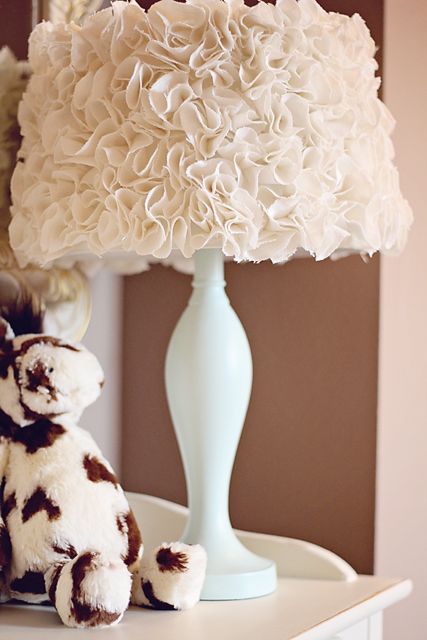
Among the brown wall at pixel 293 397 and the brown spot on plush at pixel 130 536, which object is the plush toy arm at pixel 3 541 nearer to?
the brown spot on plush at pixel 130 536

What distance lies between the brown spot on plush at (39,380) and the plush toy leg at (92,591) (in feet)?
0.61

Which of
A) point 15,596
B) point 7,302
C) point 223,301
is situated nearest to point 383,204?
point 223,301

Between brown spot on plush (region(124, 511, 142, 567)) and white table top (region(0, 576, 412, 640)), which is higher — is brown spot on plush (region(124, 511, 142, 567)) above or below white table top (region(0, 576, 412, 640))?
above

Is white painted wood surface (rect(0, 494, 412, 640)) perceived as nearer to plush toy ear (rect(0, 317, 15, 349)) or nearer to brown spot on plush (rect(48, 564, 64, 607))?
brown spot on plush (rect(48, 564, 64, 607))

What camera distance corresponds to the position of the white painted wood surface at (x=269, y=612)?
40.3 inches

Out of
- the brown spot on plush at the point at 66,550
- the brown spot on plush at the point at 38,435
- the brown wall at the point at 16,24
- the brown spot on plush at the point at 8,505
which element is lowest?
the brown spot on plush at the point at 66,550

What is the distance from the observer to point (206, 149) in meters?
1.04

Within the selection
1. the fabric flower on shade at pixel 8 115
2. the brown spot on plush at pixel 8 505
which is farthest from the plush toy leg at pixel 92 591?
the fabric flower on shade at pixel 8 115

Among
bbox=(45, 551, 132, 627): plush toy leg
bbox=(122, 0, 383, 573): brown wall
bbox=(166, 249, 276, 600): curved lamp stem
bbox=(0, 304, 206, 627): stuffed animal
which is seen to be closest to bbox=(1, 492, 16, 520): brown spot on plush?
bbox=(0, 304, 206, 627): stuffed animal

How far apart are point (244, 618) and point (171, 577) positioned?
93 mm

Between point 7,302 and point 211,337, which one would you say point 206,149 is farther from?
point 7,302

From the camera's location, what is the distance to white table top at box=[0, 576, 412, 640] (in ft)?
3.33

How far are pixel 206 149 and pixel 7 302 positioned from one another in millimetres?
367

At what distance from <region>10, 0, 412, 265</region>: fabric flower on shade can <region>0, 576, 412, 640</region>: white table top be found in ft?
1.25
